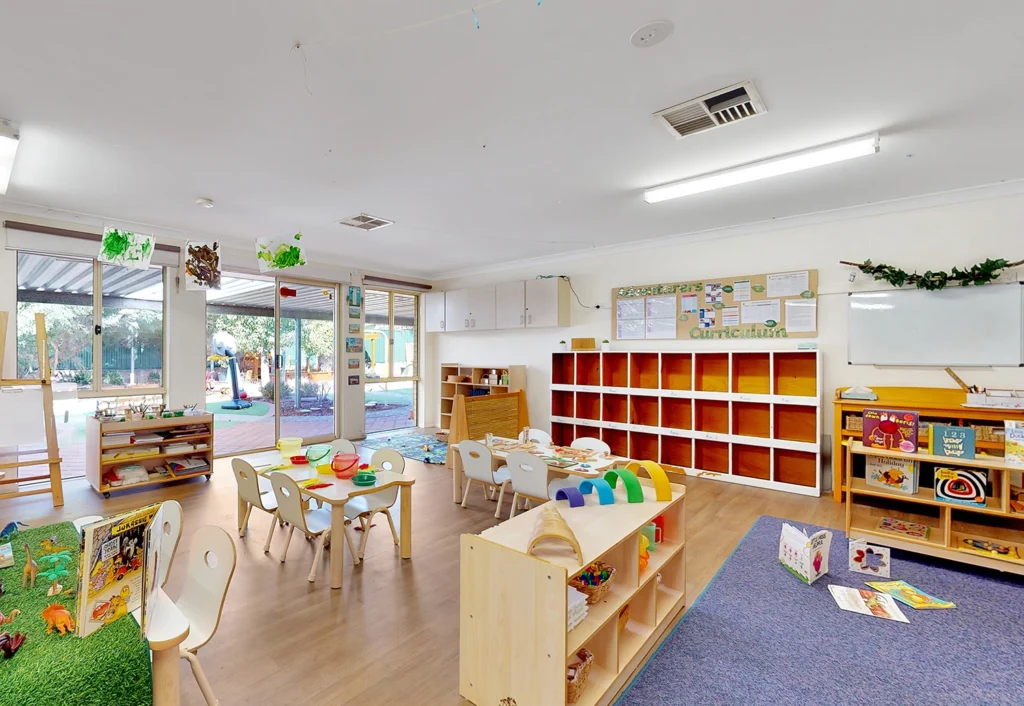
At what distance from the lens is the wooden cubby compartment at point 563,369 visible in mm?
6410

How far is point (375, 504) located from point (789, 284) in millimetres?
4553

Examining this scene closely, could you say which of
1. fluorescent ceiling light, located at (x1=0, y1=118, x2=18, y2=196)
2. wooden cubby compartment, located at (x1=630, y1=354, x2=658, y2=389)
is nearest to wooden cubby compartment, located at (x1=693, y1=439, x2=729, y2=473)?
wooden cubby compartment, located at (x1=630, y1=354, x2=658, y2=389)

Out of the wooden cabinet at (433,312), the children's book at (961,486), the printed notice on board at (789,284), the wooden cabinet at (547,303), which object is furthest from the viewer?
the wooden cabinet at (433,312)

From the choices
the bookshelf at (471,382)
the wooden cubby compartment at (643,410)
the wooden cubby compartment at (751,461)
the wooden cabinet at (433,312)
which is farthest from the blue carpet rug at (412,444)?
the wooden cubby compartment at (751,461)

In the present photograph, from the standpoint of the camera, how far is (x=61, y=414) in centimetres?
504

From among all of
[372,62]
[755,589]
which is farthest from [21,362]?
[755,589]

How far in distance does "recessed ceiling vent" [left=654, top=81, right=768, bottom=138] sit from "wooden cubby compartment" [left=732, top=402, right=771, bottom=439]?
3.20 meters

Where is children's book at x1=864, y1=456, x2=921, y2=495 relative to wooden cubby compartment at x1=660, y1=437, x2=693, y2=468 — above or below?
above

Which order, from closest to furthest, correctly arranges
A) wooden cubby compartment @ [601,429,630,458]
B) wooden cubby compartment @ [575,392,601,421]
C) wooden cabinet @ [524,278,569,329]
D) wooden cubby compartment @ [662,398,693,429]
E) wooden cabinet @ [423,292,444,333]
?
wooden cubby compartment @ [662,398,693,429]
wooden cubby compartment @ [601,429,630,458]
wooden cubby compartment @ [575,392,601,421]
wooden cabinet @ [524,278,569,329]
wooden cabinet @ [423,292,444,333]

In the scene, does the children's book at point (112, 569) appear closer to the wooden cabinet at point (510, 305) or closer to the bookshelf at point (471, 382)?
the bookshelf at point (471, 382)

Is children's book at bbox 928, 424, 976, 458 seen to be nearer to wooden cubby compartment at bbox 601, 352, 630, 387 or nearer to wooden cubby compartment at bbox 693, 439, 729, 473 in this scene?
wooden cubby compartment at bbox 693, 439, 729, 473

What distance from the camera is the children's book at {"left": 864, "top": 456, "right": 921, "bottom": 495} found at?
3.15 meters

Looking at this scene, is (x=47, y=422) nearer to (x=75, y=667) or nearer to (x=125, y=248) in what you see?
(x=125, y=248)

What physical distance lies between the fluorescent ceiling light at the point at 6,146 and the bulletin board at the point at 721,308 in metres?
5.57
